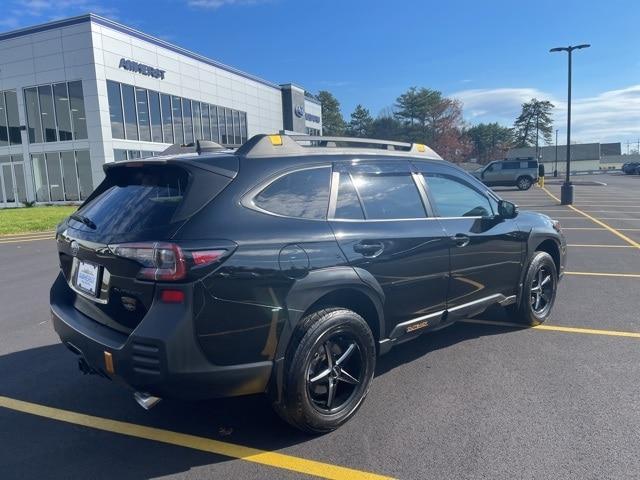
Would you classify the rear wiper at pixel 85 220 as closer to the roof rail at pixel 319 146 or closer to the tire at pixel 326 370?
the roof rail at pixel 319 146

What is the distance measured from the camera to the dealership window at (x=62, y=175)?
26.9 meters

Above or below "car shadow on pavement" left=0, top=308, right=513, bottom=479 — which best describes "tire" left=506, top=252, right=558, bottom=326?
above

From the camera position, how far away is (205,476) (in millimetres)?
2807

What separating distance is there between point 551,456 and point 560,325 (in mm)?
2656

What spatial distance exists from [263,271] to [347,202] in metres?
0.93

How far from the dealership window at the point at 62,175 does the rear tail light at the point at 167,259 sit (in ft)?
86.9

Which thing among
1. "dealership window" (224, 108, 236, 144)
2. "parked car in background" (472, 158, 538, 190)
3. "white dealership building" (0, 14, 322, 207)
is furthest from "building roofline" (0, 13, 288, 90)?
"parked car in background" (472, 158, 538, 190)

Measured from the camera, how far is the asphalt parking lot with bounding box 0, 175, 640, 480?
9.37 ft

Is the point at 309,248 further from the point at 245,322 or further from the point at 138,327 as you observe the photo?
the point at 138,327

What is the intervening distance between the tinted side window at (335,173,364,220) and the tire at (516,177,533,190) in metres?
34.0

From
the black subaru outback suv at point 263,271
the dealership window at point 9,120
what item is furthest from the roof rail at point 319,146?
the dealership window at point 9,120

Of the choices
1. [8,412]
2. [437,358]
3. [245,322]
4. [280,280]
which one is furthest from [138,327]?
[437,358]

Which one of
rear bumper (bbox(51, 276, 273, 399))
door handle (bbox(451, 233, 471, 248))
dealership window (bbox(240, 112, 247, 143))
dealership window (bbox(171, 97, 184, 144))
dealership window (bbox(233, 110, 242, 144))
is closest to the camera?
rear bumper (bbox(51, 276, 273, 399))

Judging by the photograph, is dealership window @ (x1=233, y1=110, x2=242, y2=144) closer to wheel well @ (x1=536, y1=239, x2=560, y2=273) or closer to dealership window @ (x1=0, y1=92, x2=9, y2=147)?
dealership window @ (x1=0, y1=92, x2=9, y2=147)
